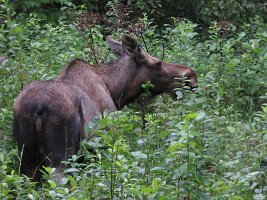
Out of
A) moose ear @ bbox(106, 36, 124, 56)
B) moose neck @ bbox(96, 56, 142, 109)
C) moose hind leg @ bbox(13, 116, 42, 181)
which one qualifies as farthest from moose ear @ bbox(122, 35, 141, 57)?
moose hind leg @ bbox(13, 116, 42, 181)

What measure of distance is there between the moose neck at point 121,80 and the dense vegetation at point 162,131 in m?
0.25

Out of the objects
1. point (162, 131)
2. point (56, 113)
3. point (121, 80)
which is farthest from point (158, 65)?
point (162, 131)

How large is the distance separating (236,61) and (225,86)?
36 cm

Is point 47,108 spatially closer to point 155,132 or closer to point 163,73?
point 155,132

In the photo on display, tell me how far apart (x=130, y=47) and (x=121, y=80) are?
41cm

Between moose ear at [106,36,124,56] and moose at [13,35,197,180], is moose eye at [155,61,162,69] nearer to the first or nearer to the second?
moose ear at [106,36,124,56]

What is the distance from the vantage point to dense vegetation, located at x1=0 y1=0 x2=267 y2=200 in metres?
6.12

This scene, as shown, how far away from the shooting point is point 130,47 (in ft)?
32.7

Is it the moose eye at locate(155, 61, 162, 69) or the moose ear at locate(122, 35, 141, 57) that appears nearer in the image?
the moose ear at locate(122, 35, 141, 57)

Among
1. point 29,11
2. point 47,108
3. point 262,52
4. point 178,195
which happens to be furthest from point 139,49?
point 29,11

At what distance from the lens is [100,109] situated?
347 inches

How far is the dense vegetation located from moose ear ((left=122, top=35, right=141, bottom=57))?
2.24 ft

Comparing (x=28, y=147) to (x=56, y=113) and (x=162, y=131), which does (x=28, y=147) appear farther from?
(x=162, y=131)

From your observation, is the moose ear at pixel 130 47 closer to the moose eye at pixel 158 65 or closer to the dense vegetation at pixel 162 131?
the moose eye at pixel 158 65
